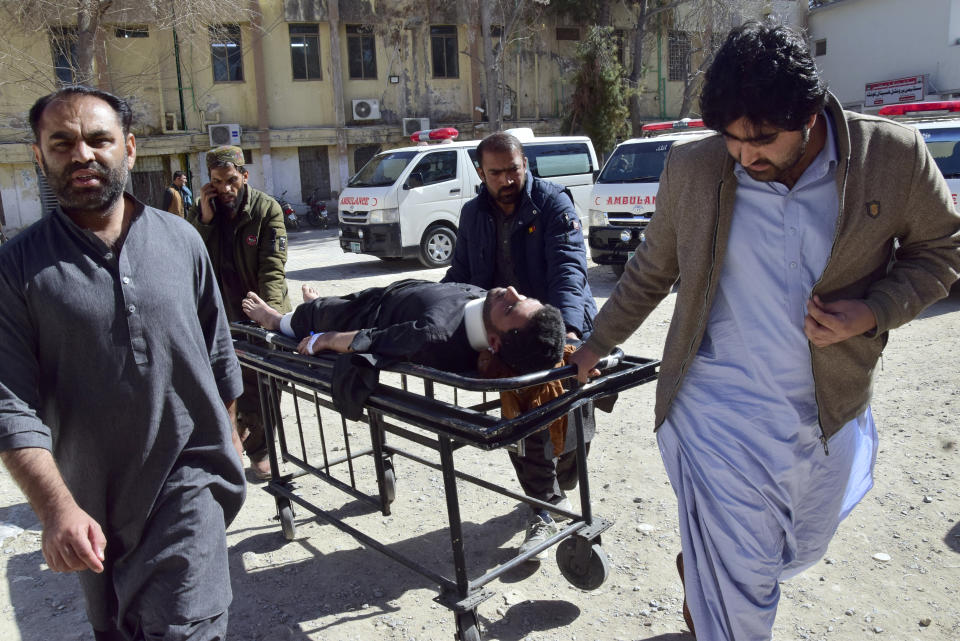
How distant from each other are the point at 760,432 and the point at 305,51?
21.2 m

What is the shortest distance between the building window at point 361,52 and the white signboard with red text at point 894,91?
51.5 feet

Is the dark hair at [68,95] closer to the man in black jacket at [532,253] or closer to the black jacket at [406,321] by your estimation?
the black jacket at [406,321]

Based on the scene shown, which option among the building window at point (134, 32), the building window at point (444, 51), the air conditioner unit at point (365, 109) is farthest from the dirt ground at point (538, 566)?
the building window at point (444, 51)

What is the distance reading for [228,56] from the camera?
20500mm

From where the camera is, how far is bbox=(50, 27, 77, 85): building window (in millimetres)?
18094

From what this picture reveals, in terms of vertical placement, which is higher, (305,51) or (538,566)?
(305,51)

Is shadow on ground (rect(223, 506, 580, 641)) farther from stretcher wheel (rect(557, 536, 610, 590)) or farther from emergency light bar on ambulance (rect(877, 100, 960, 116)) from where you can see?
emergency light bar on ambulance (rect(877, 100, 960, 116))

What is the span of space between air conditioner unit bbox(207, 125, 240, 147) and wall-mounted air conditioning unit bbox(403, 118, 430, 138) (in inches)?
177

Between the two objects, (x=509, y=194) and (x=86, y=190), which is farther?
(x=509, y=194)

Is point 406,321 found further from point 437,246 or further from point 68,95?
point 437,246

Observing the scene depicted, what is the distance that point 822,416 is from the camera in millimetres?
2094

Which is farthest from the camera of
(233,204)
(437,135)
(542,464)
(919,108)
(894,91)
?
(894,91)

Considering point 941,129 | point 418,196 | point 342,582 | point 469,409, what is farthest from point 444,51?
point 469,409

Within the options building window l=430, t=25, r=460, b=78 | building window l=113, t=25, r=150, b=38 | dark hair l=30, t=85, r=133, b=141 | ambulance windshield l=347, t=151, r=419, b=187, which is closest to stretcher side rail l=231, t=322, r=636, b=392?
dark hair l=30, t=85, r=133, b=141
